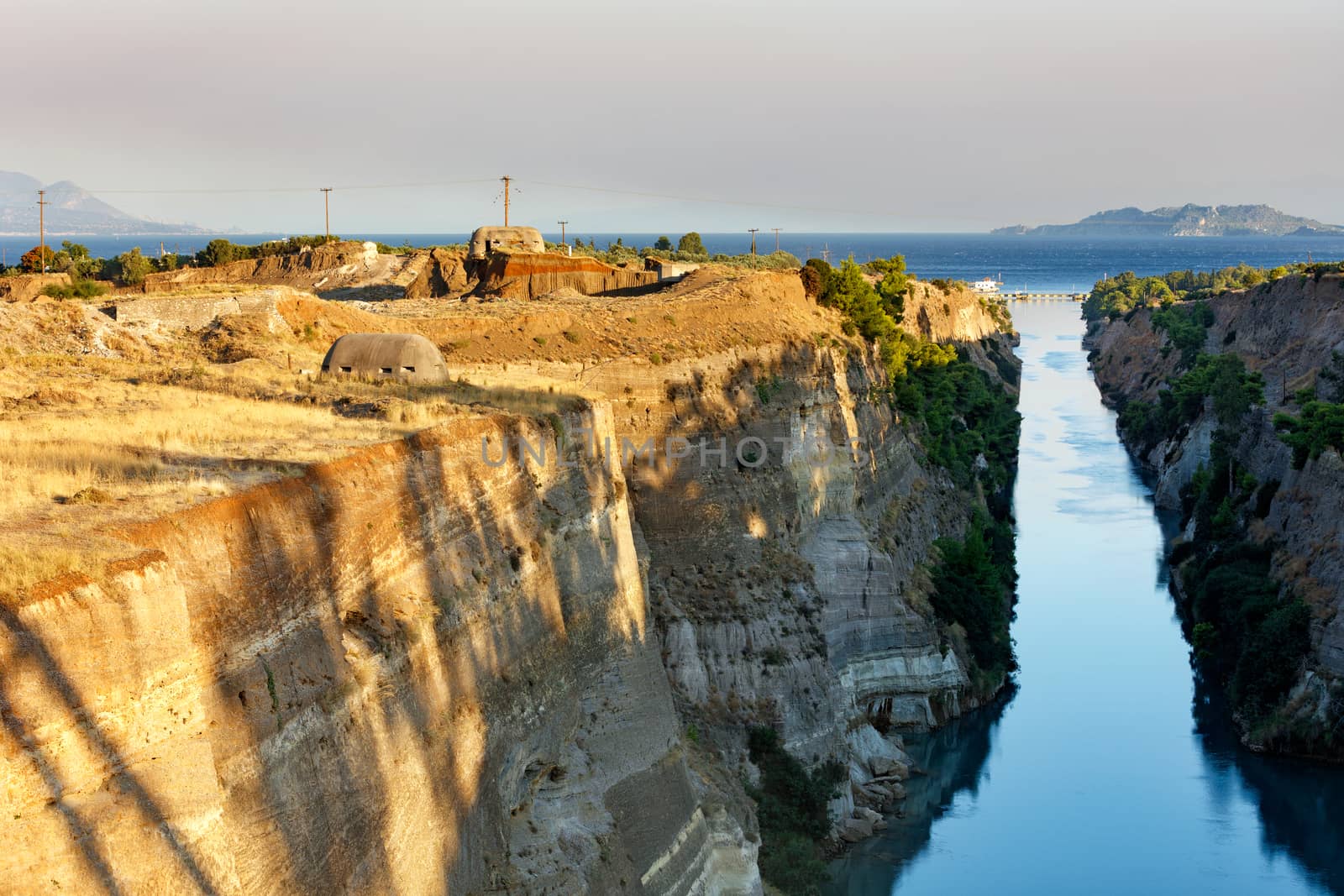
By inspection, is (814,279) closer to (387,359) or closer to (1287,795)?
(1287,795)

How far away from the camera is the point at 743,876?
2328 cm

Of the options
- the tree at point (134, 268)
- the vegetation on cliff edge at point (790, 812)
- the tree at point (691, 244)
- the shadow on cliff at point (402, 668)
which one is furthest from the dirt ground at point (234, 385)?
the tree at point (691, 244)

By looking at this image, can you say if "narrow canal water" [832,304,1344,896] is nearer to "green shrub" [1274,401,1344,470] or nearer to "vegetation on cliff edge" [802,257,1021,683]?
"vegetation on cliff edge" [802,257,1021,683]

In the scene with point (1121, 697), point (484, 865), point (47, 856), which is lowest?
point (1121, 697)

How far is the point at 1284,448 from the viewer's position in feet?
160

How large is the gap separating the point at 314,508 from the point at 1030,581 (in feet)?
132

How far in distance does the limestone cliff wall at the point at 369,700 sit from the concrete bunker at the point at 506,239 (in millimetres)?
23910

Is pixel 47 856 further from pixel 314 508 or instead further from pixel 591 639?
pixel 591 639

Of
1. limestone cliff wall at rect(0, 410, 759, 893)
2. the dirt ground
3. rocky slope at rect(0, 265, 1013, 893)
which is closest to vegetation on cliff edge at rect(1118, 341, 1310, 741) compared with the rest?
rocky slope at rect(0, 265, 1013, 893)

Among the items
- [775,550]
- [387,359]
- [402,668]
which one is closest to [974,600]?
[775,550]

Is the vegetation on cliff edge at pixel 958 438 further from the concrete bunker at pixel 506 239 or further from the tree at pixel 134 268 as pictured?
the tree at pixel 134 268

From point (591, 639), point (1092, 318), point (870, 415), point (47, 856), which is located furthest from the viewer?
point (1092, 318)

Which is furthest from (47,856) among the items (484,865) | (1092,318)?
(1092,318)

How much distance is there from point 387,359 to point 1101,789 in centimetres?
1988
